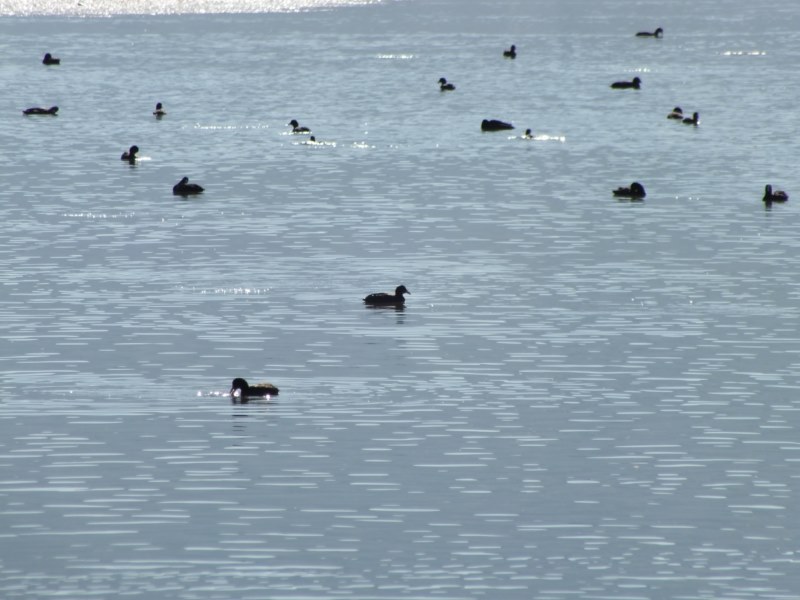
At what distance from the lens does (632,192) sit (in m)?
60.4

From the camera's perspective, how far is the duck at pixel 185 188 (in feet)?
200

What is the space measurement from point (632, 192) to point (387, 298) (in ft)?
68.1

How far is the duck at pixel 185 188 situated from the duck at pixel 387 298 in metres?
20.3

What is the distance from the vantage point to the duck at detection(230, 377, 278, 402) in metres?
32.6

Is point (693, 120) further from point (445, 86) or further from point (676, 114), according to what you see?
point (445, 86)

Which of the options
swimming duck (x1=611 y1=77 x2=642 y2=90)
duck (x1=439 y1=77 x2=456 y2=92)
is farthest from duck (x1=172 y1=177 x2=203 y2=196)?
swimming duck (x1=611 y1=77 x2=642 y2=90)

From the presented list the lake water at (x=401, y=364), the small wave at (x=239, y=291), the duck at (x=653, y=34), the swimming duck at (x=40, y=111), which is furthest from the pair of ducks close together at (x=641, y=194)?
the duck at (x=653, y=34)

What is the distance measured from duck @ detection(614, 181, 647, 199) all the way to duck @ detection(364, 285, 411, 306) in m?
20.0

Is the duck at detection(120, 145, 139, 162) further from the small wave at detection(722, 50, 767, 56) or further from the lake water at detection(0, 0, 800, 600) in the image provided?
the small wave at detection(722, 50, 767, 56)

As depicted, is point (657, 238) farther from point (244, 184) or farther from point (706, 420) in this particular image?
point (706, 420)

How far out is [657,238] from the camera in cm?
5250

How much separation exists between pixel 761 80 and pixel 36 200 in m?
61.8

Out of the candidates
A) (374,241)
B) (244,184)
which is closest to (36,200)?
(244,184)

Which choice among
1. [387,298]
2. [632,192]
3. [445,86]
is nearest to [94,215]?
[632,192]
